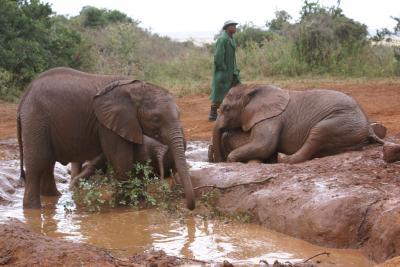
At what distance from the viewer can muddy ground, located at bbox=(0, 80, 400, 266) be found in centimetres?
521

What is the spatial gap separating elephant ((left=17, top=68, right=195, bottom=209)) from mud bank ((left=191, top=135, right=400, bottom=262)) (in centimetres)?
81

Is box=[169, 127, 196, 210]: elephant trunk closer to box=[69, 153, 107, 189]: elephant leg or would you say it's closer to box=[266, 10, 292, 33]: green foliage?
box=[69, 153, 107, 189]: elephant leg

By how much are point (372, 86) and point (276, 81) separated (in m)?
2.58

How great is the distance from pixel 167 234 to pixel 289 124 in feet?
9.93

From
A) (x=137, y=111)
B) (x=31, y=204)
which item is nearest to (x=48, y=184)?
(x=31, y=204)

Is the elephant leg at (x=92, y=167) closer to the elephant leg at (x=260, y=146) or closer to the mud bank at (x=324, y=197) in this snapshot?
the mud bank at (x=324, y=197)

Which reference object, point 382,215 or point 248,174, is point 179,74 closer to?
point 248,174

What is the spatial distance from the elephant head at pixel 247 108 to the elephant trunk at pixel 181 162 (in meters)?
2.01

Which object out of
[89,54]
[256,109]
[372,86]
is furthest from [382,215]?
[89,54]

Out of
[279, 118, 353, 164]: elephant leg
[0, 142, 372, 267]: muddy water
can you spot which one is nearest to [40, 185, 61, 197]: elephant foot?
[0, 142, 372, 267]: muddy water

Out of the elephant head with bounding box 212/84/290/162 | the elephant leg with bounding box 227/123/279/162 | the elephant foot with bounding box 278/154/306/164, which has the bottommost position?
the elephant foot with bounding box 278/154/306/164

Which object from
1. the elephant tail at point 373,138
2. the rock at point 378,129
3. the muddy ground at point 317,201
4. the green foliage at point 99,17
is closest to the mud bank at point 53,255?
the muddy ground at point 317,201

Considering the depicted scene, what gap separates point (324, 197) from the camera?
616cm

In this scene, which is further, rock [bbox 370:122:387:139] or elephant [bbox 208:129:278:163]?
elephant [bbox 208:129:278:163]
